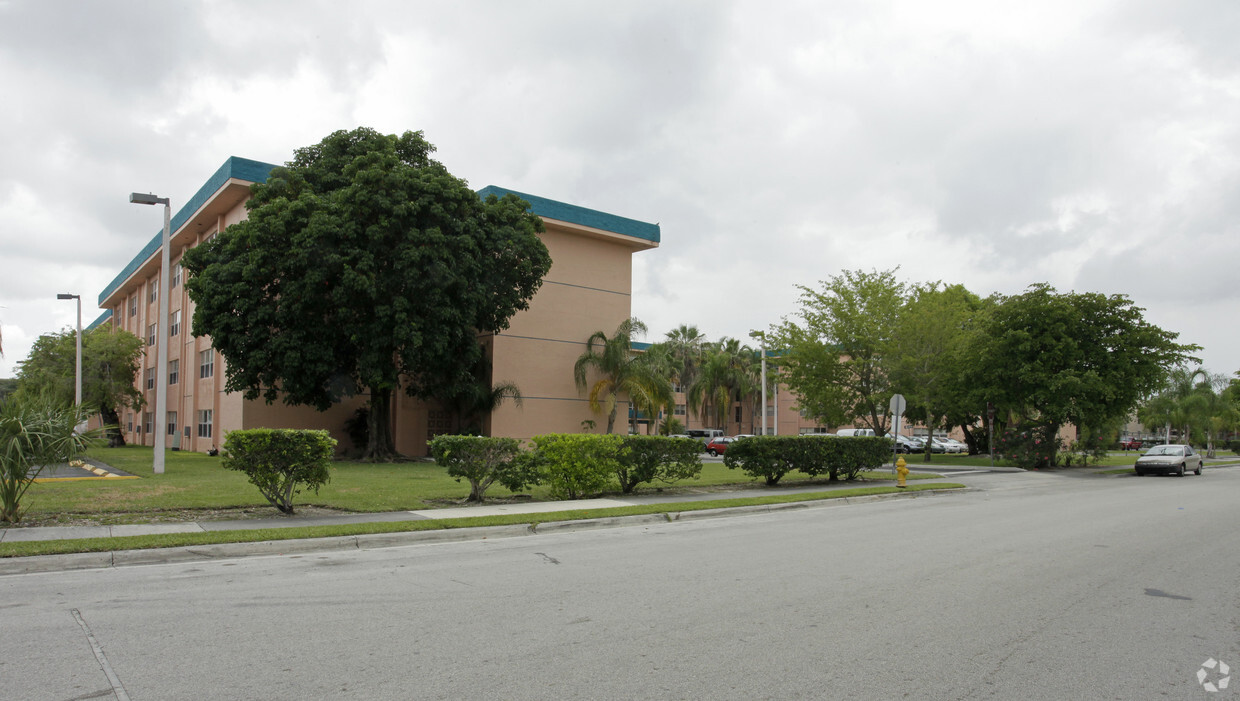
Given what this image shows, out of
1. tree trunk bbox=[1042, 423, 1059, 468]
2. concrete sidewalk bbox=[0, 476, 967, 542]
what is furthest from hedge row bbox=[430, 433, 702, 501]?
tree trunk bbox=[1042, 423, 1059, 468]

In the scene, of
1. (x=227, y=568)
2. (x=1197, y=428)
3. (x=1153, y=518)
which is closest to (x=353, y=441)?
(x=227, y=568)

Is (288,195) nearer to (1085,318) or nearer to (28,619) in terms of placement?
(28,619)

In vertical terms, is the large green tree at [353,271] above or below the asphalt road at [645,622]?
above

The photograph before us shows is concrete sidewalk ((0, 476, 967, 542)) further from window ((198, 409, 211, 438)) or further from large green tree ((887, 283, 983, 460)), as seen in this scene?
window ((198, 409, 211, 438))

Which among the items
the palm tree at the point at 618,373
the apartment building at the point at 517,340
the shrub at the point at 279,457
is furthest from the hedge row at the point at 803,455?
the apartment building at the point at 517,340

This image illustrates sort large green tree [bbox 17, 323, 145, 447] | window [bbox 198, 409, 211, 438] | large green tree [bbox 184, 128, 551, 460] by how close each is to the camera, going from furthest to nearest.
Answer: large green tree [bbox 17, 323, 145, 447], window [bbox 198, 409, 211, 438], large green tree [bbox 184, 128, 551, 460]

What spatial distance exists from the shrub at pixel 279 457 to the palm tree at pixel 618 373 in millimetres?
25252

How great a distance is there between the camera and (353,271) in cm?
2747

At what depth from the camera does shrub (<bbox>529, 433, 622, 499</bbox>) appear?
15969 millimetres

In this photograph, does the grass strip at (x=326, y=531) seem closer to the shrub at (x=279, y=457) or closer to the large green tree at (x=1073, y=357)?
the shrub at (x=279, y=457)

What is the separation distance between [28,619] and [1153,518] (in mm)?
16949

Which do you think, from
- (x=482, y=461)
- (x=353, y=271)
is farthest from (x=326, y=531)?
(x=353, y=271)

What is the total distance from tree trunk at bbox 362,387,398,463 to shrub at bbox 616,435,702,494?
1732cm

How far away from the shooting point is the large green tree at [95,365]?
44969mm
